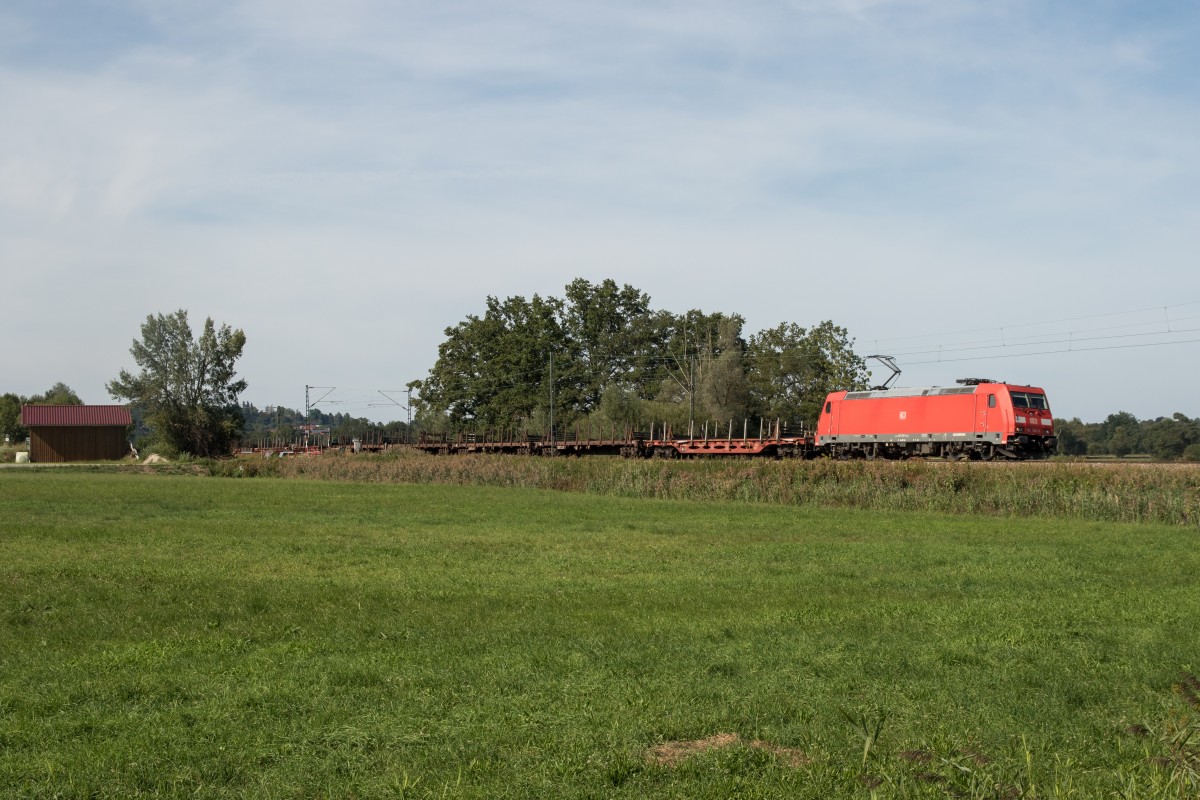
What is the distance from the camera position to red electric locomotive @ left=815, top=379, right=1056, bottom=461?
47.0m

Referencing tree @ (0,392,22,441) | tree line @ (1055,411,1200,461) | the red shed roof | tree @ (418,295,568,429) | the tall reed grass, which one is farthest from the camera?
tree @ (0,392,22,441)

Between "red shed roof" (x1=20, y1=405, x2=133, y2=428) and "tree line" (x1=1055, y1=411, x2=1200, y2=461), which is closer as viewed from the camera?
"tree line" (x1=1055, y1=411, x2=1200, y2=461)

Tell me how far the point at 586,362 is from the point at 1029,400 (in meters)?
66.4

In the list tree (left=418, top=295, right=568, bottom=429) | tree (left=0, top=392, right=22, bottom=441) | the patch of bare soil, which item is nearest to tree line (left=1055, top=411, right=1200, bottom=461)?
tree (left=418, top=295, right=568, bottom=429)

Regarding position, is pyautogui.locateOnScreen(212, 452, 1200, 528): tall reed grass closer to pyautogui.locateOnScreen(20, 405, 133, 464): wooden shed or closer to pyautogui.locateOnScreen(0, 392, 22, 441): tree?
pyautogui.locateOnScreen(20, 405, 133, 464): wooden shed

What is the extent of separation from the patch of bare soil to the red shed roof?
314 feet

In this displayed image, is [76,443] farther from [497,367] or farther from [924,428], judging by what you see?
[924,428]

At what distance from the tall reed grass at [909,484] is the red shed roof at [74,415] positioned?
186 ft

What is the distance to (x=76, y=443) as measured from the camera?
93.3 m

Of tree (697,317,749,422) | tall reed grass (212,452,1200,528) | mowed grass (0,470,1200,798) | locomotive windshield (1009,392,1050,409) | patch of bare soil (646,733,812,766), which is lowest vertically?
patch of bare soil (646,733,812,766)

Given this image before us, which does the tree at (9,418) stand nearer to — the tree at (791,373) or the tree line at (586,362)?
the tree line at (586,362)

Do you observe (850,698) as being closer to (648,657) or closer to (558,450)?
(648,657)

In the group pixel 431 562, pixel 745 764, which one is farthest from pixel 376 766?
pixel 431 562

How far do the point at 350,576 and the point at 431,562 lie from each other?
2.25 metres
